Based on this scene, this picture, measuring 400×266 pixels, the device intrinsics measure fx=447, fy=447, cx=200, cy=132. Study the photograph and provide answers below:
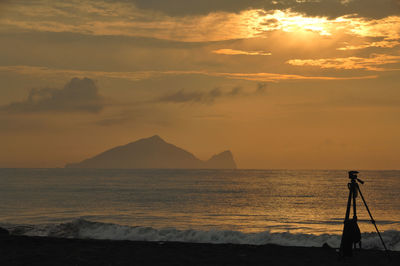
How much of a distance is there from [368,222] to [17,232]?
31.3 metres

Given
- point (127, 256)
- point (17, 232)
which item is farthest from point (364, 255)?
point (17, 232)

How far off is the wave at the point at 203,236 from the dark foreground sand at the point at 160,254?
730cm

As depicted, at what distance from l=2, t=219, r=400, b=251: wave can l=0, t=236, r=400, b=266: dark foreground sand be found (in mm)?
7303

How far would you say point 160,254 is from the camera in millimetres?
16797

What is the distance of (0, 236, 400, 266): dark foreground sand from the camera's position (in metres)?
15.2

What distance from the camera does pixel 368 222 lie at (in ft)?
140

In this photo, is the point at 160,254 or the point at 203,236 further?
the point at 203,236

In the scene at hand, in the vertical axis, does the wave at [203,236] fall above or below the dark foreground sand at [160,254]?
below

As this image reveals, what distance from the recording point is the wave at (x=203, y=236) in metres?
25.6

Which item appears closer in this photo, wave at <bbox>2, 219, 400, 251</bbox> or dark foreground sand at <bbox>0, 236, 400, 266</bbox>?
dark foreground sand at <bbox>0, 236, 400, 266</bbox>

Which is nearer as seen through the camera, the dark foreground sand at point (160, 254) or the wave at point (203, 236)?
the dark foreground sand at point (160, 254)

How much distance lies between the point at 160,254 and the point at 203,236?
10148 mm

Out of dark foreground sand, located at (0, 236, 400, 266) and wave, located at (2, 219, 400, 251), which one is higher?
dark foreground sand, located at (0, 236, 400, 266)

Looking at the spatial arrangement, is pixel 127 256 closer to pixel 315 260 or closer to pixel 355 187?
pixel 315 260
